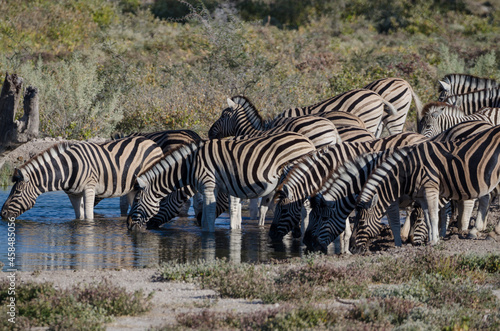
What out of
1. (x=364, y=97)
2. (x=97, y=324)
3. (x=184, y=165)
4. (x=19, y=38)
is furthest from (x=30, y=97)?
(x=19, y=38)

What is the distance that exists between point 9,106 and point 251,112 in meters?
8.16

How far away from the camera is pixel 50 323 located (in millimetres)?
6012

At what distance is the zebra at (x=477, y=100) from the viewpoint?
627 inches

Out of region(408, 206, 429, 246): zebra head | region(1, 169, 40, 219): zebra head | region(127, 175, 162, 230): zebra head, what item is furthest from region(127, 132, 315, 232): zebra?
region(1, 169, 40, 219): zebra head

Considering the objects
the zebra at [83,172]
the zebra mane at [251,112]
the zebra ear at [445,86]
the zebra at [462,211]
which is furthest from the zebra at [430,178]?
the zebra ear at [445,86]

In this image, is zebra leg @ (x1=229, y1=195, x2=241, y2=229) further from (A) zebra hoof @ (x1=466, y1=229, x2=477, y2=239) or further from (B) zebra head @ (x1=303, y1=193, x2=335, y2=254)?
(A) zebra hoof @ (x1=466, y1=229, x2=477, y2=239)

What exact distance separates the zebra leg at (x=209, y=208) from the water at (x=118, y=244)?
17cm

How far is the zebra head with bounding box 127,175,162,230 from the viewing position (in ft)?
Result: 41.0

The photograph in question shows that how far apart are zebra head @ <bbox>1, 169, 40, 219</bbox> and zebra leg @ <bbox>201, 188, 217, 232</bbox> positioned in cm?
314

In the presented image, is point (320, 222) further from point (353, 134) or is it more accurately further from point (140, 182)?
point (140, 182)

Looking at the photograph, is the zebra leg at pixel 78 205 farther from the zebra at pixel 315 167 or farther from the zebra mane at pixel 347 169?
the zebra mane at pixel 347 169

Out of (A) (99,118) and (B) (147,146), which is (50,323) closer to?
(B) (147,146)

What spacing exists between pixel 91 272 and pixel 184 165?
12.9 ft

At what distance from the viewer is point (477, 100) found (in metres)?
16.0
